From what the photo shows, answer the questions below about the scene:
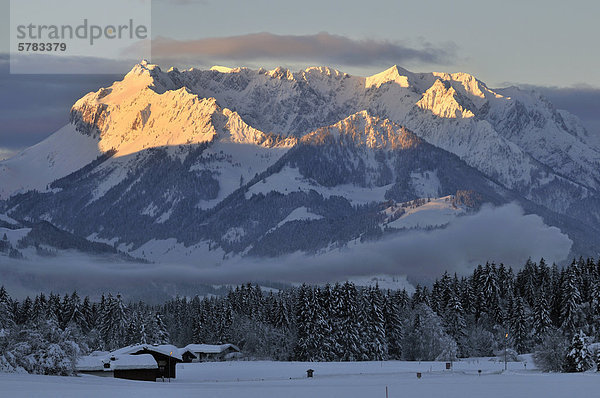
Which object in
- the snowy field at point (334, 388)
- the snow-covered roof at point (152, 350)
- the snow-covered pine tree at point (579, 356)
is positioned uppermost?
the snow-covered roof at point (152, 350)

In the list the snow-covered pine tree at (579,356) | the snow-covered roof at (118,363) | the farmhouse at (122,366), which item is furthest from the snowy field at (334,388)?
the snow-covered roof at (118,363)

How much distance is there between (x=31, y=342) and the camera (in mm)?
121938

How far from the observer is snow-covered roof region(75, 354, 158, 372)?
145 m

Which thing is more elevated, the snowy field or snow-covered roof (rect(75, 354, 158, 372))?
snow-covered roof (rect(75, 354, 158, 372))

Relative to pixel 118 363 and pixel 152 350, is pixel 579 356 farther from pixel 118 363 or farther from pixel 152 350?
pixel 118 363

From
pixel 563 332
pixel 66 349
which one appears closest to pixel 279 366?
pixel 563 332

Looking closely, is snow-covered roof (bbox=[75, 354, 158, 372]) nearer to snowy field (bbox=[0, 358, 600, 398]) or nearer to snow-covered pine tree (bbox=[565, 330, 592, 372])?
snowy field (bbox=[0, 358, 600, 398])

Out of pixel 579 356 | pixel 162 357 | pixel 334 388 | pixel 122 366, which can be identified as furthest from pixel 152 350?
pixel 579 356

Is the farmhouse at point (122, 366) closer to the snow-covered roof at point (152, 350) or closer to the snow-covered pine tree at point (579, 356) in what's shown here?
the snow-covered roof at point (152, 350)

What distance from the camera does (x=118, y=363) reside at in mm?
149000

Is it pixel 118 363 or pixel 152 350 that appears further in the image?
pixel 152 350

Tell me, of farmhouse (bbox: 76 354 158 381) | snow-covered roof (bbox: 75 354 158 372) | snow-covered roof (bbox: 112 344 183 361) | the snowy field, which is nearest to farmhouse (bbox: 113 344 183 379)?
snow-covered roof (bbox: 112 344 183 361)

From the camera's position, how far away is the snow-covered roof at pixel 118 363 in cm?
14488

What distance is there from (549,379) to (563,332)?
78.2 meters
